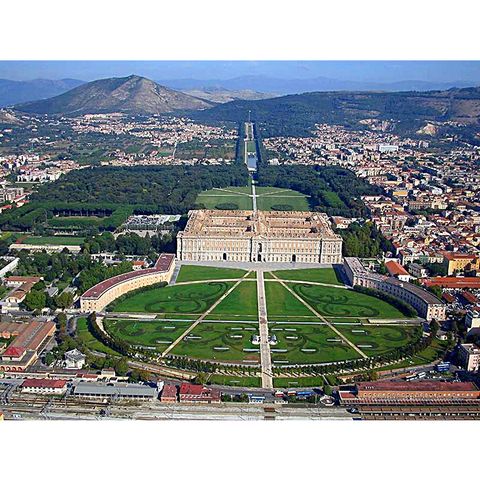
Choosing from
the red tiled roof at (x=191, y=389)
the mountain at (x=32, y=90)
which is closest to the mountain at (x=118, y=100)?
the mountain at (x=32, y=90)

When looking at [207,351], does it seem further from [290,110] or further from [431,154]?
[290,110]

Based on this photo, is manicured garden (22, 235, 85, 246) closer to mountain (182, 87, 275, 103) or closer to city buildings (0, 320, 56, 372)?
city buildings (0, 320, 56, 372)

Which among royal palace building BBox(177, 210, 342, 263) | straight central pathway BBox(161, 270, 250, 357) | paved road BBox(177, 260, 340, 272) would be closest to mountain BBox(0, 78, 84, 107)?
royal palace building BBox(177, 210, 342, 263)

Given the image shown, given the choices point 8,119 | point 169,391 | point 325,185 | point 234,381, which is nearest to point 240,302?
point 234,381

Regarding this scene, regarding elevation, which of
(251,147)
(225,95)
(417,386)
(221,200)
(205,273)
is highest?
(225,95)

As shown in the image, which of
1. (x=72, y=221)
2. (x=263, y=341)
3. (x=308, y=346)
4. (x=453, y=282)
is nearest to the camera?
(x=308, y=346)

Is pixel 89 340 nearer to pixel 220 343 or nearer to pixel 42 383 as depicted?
pixel 42 383

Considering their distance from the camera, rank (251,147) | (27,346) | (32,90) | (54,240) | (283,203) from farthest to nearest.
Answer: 1. (32,90)
2. (251,147)
3. (283,203)
4. (54,240)
5. (27,346)
